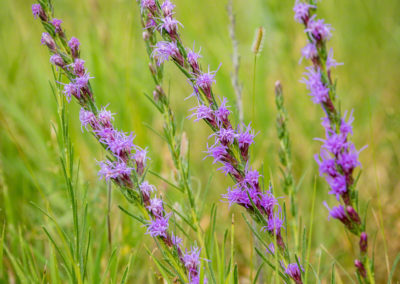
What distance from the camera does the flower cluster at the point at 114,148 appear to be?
1.16m

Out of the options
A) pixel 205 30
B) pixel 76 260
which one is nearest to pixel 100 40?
pixel 205 30

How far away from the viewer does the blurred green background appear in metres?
2.40

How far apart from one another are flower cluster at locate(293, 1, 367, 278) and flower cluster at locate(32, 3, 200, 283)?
0.43 metres

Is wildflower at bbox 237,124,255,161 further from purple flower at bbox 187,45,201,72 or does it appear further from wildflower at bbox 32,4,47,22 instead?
wildflower at bbox 32,4,47,22

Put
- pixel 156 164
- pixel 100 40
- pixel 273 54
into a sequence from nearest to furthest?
1. pixel 156 164
2. pixel 100 40
3. pixel 273 54

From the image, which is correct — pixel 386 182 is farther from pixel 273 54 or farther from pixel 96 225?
pixel 96 225

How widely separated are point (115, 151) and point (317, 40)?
580 mm

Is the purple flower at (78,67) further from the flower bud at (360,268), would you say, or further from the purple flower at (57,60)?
the flower bud at (360,268)

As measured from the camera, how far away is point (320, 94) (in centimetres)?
98

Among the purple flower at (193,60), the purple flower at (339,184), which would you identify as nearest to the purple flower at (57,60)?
the purple flower at (193,60)

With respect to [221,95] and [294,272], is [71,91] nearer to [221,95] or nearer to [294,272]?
[294,272]

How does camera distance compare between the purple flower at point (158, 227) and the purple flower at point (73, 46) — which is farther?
the purple flower at point (73, 46)

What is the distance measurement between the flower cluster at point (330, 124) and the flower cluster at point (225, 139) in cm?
18

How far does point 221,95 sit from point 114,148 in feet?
7.63
